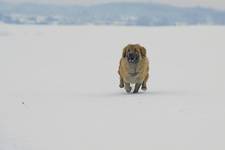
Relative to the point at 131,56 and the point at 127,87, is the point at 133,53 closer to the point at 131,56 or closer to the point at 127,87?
the point at 131,56

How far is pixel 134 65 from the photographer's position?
36.4ft

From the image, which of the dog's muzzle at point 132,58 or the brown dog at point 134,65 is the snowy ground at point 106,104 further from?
the dog's muzzle at point 132,58

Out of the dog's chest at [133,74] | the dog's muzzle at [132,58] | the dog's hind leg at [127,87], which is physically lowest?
the dog's hind leg at [127,87]

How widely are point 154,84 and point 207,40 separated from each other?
14.8 m

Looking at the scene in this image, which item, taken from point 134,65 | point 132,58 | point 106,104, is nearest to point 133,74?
point 134,65

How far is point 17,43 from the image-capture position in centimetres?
2825

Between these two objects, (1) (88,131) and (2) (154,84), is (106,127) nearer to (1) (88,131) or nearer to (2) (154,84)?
(1) (88,131)

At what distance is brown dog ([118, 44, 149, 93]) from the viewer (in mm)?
10898

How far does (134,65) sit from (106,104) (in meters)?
1.69

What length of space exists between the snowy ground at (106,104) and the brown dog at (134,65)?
278 mm

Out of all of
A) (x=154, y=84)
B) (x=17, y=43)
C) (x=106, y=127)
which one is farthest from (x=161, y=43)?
(x=106, y=127)

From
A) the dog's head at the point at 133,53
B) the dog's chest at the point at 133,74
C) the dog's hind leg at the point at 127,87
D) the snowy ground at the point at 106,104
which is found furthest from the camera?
the dog's hind leg at the point at 127,87

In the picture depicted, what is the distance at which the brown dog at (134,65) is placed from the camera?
10898 millimetres

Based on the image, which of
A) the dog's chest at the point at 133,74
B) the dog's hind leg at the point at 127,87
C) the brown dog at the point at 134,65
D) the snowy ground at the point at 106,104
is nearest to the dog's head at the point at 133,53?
the brown dog at the point at 134,65
